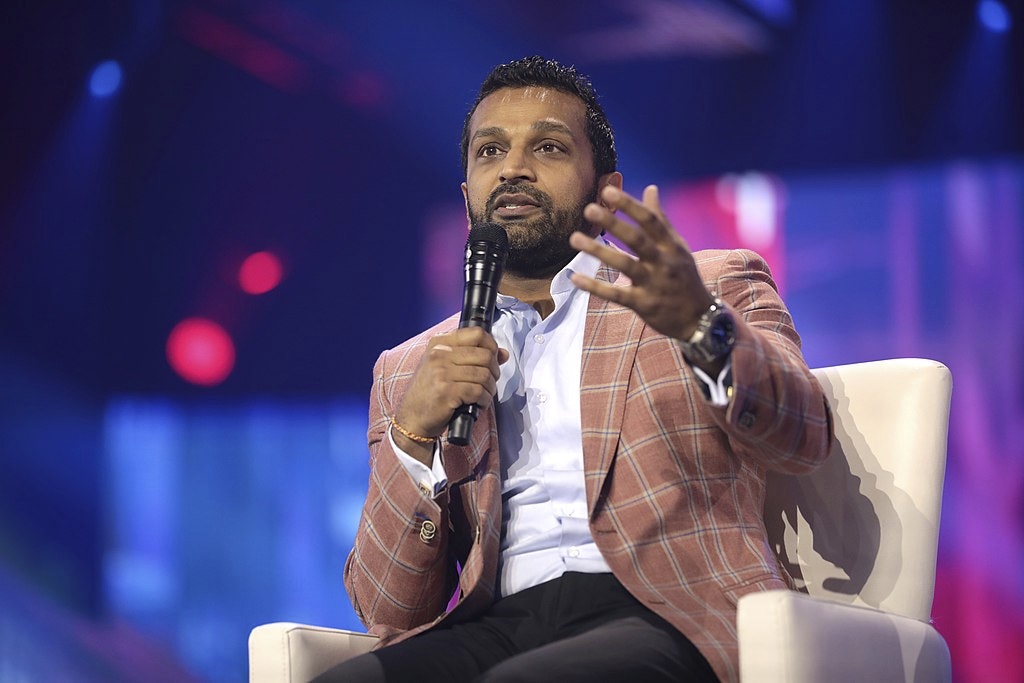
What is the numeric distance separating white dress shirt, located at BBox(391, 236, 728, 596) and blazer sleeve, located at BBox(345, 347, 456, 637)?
3 cm

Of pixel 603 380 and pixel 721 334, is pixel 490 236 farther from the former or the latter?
pixel 721 334

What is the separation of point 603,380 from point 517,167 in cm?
48

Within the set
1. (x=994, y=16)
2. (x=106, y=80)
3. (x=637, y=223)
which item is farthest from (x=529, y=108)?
(x=106, y=80)

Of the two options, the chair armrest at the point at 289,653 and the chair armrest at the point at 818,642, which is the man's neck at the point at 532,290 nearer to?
the chair armrest at the point at 289,653

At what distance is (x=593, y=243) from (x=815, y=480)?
0.67 metres

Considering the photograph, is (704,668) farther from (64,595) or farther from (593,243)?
(64,595)

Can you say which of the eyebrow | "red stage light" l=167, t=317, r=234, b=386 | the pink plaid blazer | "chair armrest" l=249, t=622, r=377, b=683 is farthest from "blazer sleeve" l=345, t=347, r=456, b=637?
"red stage light" l=167, t=317, r=234, b=386

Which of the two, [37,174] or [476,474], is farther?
[37,174]

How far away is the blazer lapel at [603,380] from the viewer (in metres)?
1.49

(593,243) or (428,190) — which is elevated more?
(428,190)

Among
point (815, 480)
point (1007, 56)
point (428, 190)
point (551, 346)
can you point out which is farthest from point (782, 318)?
point (428, 190)

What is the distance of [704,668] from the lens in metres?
1.33

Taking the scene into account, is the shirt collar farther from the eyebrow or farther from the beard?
the eyebrow

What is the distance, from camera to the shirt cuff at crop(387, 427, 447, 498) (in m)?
1.54
